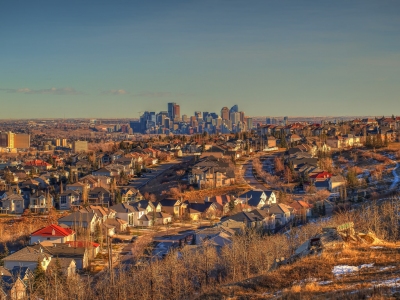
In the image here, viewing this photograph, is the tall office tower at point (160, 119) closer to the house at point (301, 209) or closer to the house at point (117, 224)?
the house at point (301, 209)

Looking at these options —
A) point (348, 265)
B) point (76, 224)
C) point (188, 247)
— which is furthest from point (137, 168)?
point (348, 265)

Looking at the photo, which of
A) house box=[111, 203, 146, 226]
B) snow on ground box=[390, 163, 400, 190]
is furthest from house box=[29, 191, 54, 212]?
snow on ground box=[390, 163, 400, 190]

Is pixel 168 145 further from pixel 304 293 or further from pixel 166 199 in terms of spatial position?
pixel 304 293

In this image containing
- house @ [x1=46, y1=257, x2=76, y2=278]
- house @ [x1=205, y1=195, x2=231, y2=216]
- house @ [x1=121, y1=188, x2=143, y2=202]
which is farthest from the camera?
house @ [x1=121, y1=188, x2=143, y2=202]

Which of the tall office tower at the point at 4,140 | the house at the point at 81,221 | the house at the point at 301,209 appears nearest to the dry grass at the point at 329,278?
the house at the point at 301,209

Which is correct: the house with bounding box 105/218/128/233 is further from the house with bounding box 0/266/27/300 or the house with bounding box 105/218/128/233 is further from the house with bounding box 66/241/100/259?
the house with bounding box 0/266/27/300

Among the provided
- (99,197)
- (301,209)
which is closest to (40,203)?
(99,197)
